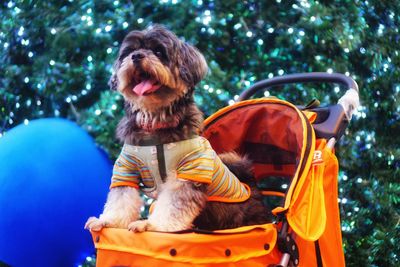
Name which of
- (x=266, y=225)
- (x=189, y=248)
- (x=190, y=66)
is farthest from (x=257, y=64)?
(x=189, y=248)

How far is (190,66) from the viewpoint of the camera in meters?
1.75

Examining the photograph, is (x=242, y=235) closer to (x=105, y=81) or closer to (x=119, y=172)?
(x=119, y=172)

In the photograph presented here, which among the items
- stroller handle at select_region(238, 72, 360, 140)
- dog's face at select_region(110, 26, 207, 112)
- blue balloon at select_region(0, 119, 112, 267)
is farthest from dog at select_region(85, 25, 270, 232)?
blue balloon at select_region(0, 119, 112, 267)

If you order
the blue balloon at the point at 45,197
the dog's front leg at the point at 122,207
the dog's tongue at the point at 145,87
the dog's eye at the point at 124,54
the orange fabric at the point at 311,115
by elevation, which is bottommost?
the blue balloon at the point at 45,197

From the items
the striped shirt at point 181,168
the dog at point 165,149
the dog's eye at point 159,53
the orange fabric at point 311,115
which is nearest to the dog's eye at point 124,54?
the dog at point 165,149

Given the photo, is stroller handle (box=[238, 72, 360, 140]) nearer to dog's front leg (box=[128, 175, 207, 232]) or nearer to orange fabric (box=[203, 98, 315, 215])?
orange fabric (box=[203, 98, 315, 215])

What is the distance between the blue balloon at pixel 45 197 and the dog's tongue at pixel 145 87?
78 centimetres

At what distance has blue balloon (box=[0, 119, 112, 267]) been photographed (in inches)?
88.0

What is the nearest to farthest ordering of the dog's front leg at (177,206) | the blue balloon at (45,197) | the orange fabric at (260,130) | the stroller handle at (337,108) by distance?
the dog's front leg at (177,206), the stroller handle at (337,108), the orange fabric at (260,130), the blue balloon at (45,197)

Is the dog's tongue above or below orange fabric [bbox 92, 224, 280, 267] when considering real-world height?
above

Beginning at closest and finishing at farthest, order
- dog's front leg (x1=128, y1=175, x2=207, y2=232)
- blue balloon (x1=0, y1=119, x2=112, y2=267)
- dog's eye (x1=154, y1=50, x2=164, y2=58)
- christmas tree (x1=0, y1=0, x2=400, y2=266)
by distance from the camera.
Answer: dog's front leg (x1=128, y1=175, x2=207, y2=232)
dog's eye (x1=154, y1=50, x2=164, y2=58)
blue balloon (x1=0, y1=119, x2=112, y2=267)
christmas tree (x1=0, y1=0, x2=400, y2=266)

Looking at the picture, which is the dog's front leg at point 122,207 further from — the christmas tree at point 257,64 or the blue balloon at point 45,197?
the christmas tree at point 257,64

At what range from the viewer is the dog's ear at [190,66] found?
173 cm

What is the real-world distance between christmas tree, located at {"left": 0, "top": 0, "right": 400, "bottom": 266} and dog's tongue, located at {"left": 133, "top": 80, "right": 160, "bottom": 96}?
938 millimetres
